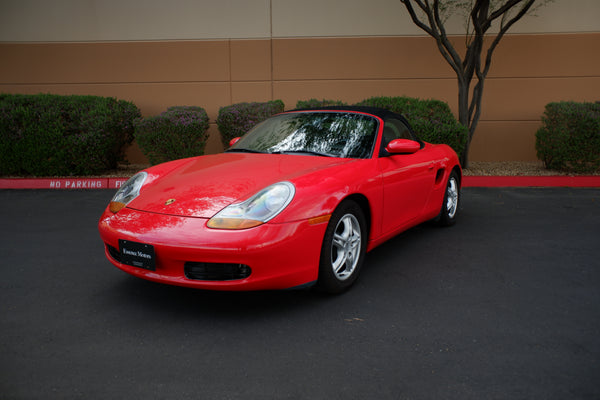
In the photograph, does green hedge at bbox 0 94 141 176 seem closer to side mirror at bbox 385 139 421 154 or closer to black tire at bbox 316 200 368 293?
side mirror at bbox 385 139 421 154

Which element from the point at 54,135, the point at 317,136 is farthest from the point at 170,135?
the point at 317,136

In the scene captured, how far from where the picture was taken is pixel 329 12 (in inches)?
396

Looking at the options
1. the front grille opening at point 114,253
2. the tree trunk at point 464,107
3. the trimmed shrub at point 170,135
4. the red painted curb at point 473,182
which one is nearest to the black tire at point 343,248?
the front grille opening at point 114,253

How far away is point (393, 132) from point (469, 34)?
22.5ft

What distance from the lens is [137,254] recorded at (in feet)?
9.73

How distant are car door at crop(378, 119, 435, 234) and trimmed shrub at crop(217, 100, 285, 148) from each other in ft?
15.2

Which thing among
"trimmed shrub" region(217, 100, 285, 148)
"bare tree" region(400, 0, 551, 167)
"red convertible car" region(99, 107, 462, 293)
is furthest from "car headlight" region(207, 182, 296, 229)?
"bare tree" region(400, 0, 551, 167)

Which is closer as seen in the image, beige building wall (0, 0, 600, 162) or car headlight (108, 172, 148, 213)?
car headlight (108, 172, 148, 213)

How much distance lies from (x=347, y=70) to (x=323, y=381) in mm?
8747

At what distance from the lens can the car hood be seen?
3.07 m

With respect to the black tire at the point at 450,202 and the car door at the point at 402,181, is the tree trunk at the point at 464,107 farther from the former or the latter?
the car door at the point at 402,181

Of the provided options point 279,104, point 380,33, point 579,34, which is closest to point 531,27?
point 579,34

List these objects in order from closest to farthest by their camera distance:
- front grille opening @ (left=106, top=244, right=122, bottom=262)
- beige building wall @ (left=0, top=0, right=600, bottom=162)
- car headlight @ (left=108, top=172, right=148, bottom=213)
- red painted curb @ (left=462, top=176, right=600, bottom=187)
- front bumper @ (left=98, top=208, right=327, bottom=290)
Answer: front bumper @ (left=98, top=208, right=327, bottom=290), front grille opening @ (left=106, top=244, right=122, bottom=262), car headlight @ (left=108, top=172, right=148, bottom=213), red painted curb @ (left=462, top=176, right=600, bottom=187), beige building wall @ (left=0, top=0, right=600, bottom=162)

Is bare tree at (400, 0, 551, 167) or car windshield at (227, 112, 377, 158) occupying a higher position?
bare tree at (400, 0, 551, 167)
